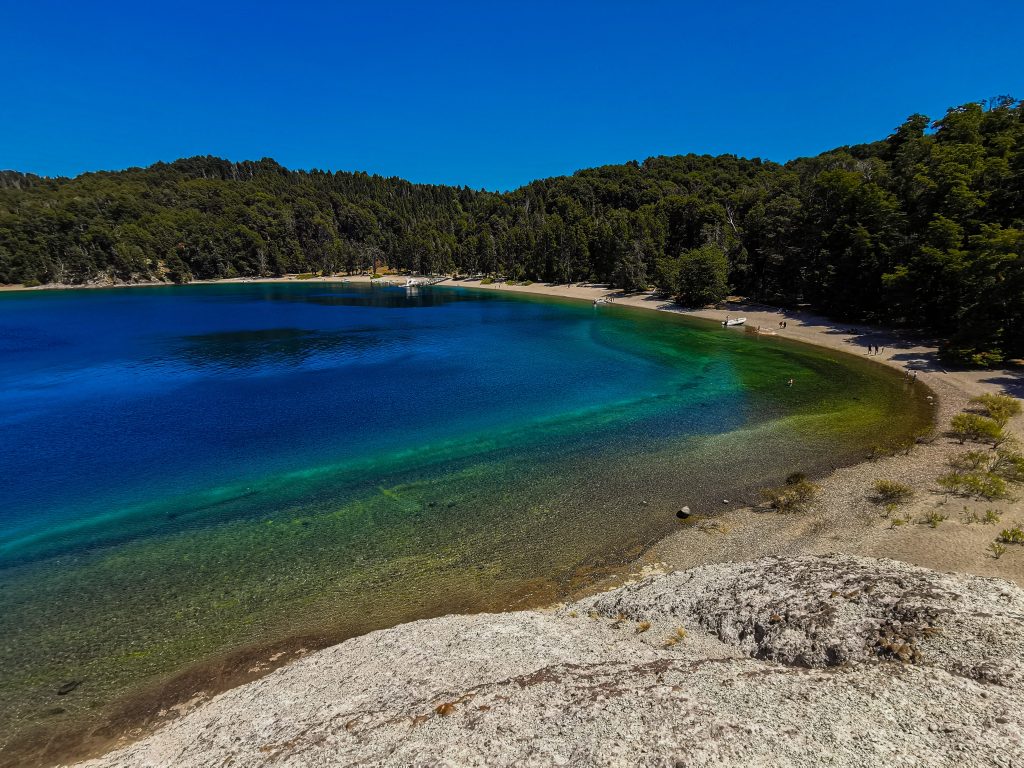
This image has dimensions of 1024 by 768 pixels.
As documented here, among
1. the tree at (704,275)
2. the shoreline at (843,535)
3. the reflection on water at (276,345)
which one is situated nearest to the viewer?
the shoreline at (843,535)

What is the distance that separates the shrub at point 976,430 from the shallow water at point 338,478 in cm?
300

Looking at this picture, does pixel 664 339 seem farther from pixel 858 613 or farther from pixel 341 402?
pixel 858 613

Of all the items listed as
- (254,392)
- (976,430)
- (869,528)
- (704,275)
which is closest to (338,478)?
(254,392)

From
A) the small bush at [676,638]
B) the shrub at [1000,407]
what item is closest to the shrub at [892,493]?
the shrub at [1000,407]

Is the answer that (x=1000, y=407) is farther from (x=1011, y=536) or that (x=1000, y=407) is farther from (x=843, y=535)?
(x=843, y=535)

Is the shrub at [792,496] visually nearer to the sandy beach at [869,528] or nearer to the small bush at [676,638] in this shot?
the sandy beach at [869,528]

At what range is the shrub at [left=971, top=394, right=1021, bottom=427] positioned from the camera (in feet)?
95.9

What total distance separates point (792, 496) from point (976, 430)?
15.2m

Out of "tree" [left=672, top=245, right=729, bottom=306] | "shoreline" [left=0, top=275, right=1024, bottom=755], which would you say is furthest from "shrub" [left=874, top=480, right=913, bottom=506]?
"tree" [left=672, top=245, right=729, bottom=306]

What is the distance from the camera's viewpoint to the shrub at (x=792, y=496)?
22.2 m

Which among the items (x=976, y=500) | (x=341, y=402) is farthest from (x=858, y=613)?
(x=341, y=402)

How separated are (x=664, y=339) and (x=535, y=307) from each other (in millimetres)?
47523

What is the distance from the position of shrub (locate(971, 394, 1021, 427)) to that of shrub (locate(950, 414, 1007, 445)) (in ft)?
3.00

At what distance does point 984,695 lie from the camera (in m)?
9.23
